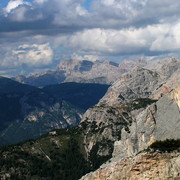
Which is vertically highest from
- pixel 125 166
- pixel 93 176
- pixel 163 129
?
pixel 125 166

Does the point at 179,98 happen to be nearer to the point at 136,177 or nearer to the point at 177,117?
the point at 177,117

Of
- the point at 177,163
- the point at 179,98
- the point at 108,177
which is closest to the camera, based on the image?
the point at 177,163

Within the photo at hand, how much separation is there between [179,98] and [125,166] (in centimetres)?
15151

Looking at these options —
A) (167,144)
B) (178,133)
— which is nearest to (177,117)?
(178,133)

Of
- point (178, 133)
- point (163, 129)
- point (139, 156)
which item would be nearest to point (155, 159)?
point (139, 156)

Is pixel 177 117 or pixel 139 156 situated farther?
pixel 177 117

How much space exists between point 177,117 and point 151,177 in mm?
144419

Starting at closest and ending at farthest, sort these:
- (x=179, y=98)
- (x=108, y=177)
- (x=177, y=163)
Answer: (x=177, y=163) < (x=108, y=177) < (x=179, y=98)

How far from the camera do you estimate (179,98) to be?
198250mm

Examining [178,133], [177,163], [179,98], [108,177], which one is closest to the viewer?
[177,163]

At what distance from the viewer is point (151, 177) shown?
51906 millimetres

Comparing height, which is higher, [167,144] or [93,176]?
[167,144]

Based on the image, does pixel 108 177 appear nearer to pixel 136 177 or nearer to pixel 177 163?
pixel 136 177

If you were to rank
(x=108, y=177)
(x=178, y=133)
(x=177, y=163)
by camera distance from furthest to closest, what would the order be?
1. (x=178, y=133)
2. (x=108, y=177)
3. (x=177, y=163)
